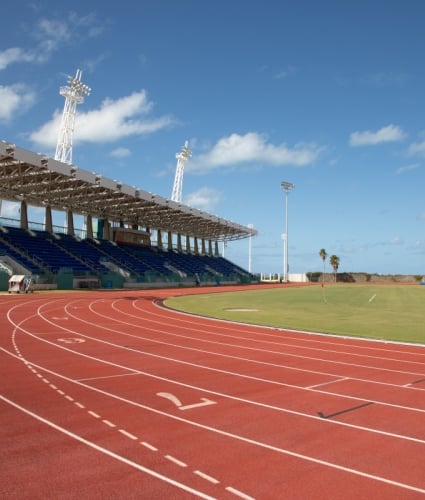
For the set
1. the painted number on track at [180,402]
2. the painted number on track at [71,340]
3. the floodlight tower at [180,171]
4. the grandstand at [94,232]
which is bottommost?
the painted number on track at [180,402]

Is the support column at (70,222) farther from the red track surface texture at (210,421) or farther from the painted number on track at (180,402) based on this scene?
the painted number on track at (180,402)

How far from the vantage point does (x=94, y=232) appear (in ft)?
230

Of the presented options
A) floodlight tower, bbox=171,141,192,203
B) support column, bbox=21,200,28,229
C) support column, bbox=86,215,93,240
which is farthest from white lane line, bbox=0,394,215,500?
floodlight tower, bbox=171,141,192,203

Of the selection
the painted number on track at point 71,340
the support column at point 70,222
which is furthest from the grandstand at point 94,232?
the painted number on track at point 71,340

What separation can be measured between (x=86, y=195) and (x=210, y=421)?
162 ft

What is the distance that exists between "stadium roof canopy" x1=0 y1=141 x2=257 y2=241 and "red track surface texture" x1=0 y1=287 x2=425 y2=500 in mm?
29291

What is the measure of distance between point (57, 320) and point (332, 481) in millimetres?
17993

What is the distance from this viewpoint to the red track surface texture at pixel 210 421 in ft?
17.2

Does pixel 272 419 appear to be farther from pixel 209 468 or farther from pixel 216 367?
pixel 216 367

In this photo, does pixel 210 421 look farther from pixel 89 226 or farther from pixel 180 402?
pixel 89 226

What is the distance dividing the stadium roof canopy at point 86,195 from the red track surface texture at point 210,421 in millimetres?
29291

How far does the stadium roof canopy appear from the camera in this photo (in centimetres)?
4106

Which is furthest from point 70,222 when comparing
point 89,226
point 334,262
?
point 334,262

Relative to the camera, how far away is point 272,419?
7.71 meters
